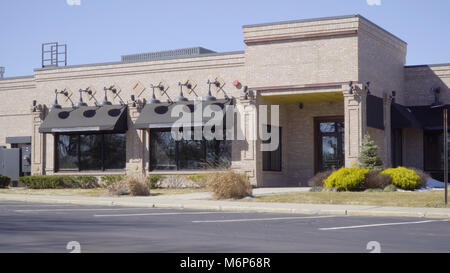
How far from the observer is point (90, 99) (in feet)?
115

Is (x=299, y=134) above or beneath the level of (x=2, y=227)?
above

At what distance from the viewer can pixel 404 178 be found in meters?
25.6

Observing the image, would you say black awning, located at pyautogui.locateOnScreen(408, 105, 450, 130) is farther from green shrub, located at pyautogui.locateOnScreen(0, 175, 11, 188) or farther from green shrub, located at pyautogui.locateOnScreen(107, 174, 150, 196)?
green shrub, located at pyautogui.locateOnScreen(0, 175, 11, 188)

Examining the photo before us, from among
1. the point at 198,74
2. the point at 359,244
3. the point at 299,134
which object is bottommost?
the point at 359,244

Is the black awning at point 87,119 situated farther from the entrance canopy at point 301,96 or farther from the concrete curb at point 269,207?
the concrete curb at point 269,207

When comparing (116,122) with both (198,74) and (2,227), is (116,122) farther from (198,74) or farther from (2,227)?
(2,227)

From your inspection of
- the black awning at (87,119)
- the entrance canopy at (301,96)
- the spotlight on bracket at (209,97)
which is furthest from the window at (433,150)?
the black awning at (87,119)

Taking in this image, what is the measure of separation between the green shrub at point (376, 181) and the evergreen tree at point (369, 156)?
1208mm

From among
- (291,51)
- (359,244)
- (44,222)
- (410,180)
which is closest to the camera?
(359,244)

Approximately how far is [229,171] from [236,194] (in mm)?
892

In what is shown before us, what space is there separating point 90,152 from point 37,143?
325 cm

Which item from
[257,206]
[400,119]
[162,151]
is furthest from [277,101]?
[257,206]

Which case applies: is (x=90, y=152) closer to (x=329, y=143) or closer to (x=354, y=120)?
(x=329, y=143)
